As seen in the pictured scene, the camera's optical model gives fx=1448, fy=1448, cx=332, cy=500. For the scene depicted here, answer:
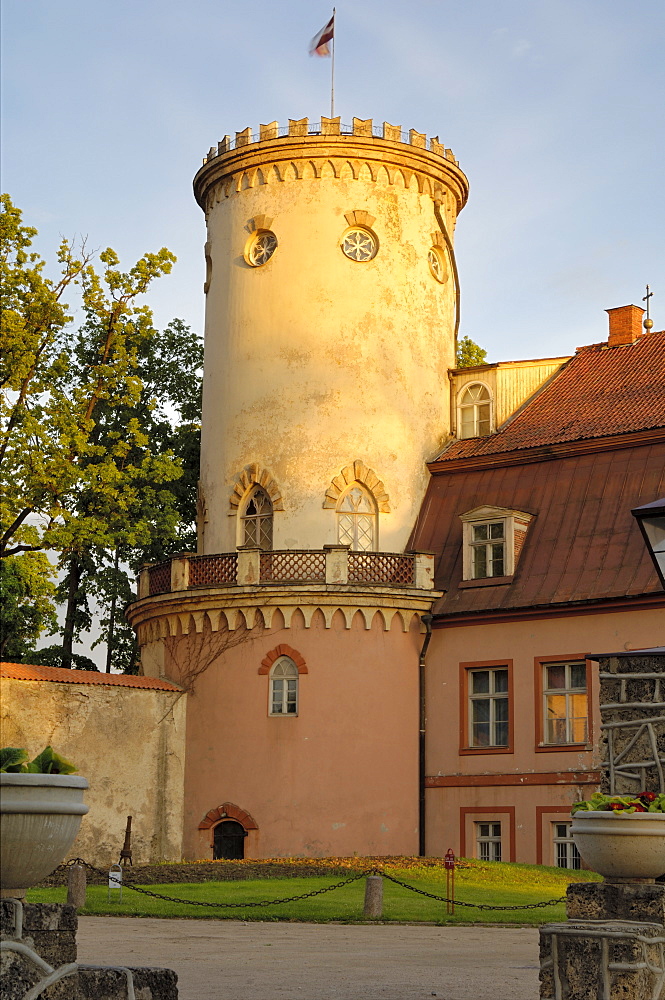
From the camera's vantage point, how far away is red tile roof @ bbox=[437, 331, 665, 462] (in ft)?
101

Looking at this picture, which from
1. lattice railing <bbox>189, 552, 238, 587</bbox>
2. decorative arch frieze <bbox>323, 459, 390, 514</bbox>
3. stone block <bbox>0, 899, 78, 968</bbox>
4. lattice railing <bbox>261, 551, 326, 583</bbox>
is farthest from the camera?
decorative arch frieze <bbox>323, 459, 390, 514</bbox>

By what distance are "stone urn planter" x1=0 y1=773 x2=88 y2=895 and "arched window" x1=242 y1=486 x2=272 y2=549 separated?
→ 2555 centimetres

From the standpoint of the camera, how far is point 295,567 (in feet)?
99.0

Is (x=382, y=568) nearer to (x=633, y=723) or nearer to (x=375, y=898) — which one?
(x=375, y=898)

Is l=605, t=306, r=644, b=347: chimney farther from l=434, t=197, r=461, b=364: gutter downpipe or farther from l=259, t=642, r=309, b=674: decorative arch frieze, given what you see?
l=259, t=642, r=309, b=674: decorative arch frieze

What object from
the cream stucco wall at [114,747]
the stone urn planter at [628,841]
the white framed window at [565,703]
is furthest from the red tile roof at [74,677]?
the stone urn planter at [628,841]

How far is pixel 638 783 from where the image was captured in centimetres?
1146

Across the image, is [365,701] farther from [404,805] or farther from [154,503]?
[154,503]

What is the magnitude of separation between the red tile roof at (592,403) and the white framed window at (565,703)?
5.02m

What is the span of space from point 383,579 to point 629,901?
20.6 metres

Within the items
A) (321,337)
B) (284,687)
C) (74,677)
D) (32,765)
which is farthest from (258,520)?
(32,765)

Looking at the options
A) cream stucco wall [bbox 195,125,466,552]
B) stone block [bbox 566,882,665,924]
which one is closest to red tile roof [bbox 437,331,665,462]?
cream stucco wall [bbox 195,125,466,552]

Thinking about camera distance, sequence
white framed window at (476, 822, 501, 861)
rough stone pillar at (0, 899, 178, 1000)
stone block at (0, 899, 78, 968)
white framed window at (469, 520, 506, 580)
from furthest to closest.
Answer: white framed window at (469, 520, 506, 580), white framed window at (476, 822, 501, 861), stone block at (0, 899, 78, 968), rough stone pillar at (0, 899, 178, 1000)

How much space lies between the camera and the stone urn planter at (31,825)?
6.70 meters
